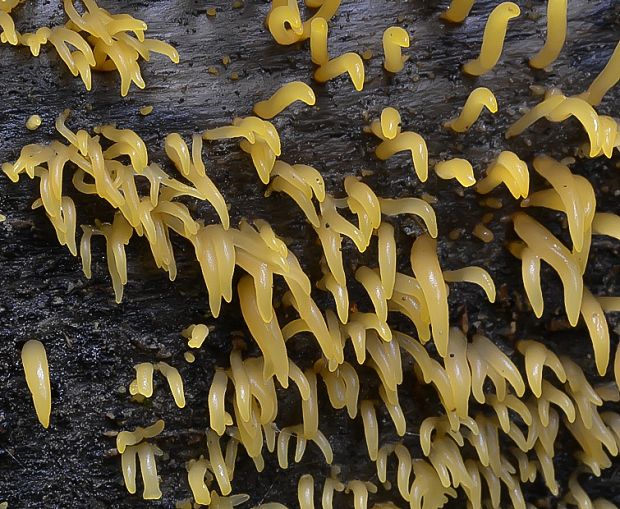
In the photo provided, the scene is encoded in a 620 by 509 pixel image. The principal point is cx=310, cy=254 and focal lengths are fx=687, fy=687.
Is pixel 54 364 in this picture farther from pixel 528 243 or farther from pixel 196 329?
pixel 528 243

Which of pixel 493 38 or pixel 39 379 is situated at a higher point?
pixel 493 38

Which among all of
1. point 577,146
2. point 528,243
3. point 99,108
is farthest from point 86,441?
point 577,146

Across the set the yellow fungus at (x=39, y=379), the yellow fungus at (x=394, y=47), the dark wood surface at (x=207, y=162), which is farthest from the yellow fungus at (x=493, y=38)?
the yellow fungus at (x=39, y=379)

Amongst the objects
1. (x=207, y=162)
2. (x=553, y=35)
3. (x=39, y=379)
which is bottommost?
(x=39, y=379)

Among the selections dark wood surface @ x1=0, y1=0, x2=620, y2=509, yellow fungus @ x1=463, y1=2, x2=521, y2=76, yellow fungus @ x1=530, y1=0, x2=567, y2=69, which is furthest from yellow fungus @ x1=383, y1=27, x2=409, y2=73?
yellow fungus @ x1=530, y1=0, x2=567, y2=69

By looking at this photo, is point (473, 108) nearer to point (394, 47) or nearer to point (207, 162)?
point (394, 47)

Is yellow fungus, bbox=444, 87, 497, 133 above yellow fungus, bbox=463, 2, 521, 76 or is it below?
below

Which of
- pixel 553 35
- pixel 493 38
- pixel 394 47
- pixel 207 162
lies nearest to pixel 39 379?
pixel 207 162

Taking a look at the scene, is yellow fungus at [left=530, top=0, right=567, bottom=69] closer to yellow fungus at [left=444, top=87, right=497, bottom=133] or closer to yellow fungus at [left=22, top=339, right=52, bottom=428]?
yellow fungus at [left=444, top=87, right=497, bottom=133]

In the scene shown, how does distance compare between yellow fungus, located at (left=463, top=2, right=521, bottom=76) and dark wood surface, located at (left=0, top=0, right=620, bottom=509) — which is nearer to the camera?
yellow fungus, located at (left=463, top=2, right=521, bottom=76)
